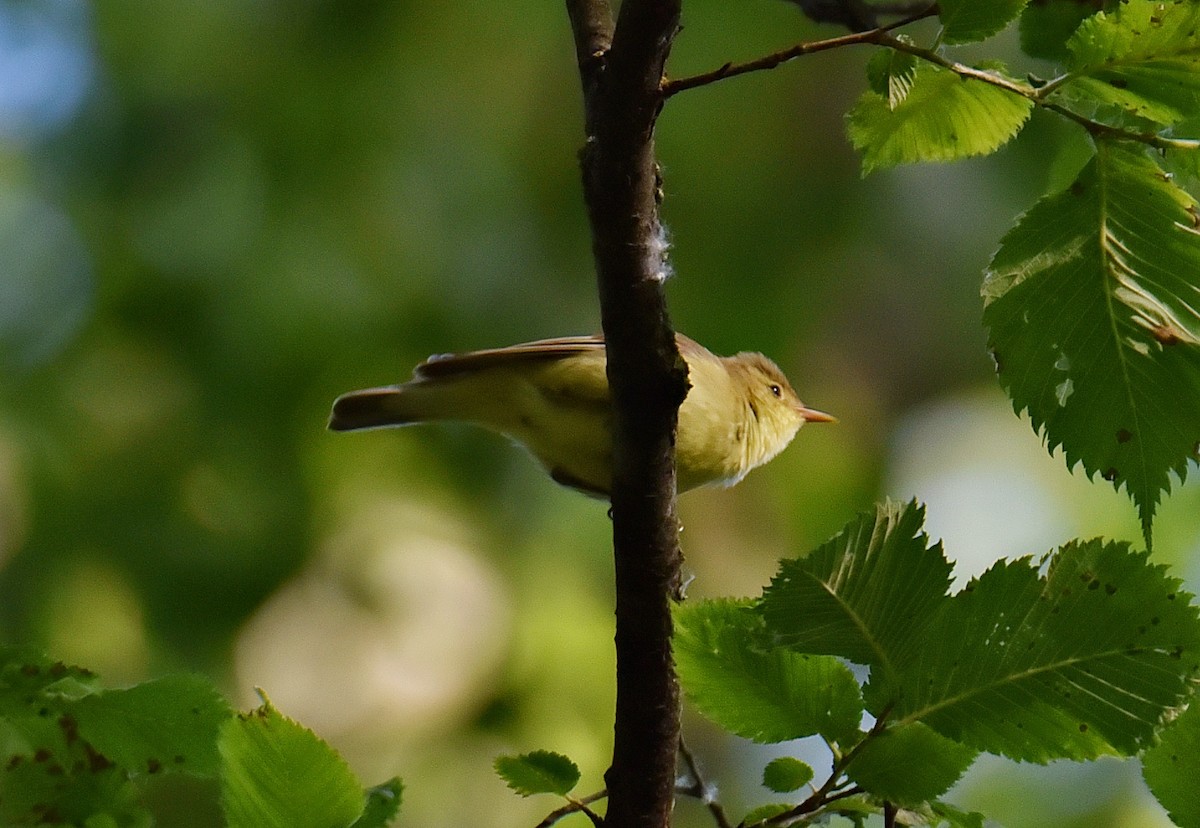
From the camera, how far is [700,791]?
5.90ft

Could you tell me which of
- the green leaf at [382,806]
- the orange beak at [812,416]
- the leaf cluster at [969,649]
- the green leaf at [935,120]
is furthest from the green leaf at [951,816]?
the orange beak at [812,416]

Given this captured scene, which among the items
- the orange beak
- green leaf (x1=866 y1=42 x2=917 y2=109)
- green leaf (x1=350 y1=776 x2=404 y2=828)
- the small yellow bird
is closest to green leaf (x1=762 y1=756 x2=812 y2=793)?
green leaf (x1=350 y1=776 x2=404 y2=828)

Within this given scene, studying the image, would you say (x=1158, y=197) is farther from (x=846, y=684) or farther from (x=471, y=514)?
(x=471, y=514)

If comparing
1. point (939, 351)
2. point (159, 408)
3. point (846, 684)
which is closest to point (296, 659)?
point (159, 408)

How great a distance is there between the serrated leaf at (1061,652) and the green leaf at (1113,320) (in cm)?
12

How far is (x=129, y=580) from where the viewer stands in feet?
21.3

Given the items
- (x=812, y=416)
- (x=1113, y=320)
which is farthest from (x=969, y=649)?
(x=812, y=416)

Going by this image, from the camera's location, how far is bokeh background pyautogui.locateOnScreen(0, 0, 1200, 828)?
6469 millimetres

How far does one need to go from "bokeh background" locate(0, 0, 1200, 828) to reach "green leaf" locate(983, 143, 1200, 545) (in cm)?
460

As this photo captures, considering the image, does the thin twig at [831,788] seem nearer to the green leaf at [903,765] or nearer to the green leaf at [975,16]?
the green leaf at [903,765]

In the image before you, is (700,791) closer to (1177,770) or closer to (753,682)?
(753,682)

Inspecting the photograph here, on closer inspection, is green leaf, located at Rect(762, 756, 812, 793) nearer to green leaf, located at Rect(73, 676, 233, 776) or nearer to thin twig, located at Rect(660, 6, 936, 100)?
green leaf, located at Rect(73, 676, 233, 776)

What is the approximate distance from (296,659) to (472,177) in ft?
9.95

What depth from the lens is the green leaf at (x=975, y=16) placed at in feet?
4.52
